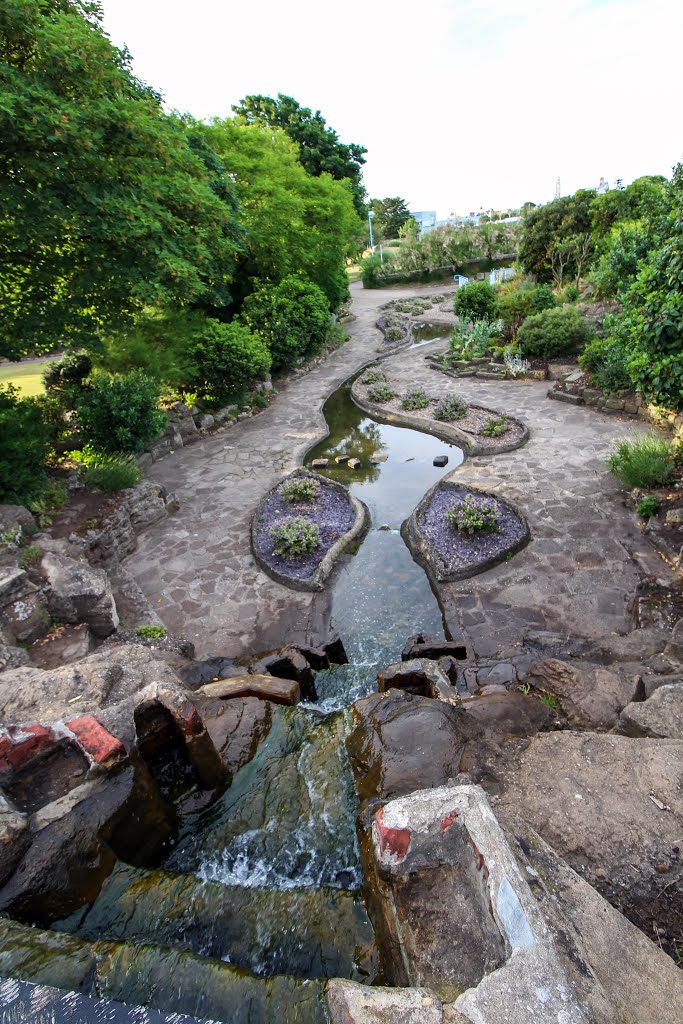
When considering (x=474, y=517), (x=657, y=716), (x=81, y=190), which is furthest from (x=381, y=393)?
(x=657, y=716)

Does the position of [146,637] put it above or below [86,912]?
below

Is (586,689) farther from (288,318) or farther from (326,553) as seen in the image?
(288,318)

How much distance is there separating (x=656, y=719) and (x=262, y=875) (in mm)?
3254

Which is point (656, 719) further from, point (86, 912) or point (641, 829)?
point (86, 912)

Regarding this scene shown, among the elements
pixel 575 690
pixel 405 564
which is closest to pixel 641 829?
pixel 575 690

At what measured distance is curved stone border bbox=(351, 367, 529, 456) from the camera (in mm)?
10719

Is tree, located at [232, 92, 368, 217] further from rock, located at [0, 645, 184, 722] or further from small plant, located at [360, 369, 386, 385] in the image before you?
rock, located at [0, 645, 184, 722]

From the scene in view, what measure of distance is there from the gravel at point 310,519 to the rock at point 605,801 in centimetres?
449

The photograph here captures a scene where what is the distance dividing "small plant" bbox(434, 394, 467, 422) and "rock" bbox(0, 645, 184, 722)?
9.51m

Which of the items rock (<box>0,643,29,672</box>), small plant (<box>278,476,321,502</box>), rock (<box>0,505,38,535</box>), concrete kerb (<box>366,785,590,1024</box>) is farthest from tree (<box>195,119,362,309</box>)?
concrete kerb (<box>366,785,590,1024</box>)

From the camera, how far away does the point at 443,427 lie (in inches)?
485

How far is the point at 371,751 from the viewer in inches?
164

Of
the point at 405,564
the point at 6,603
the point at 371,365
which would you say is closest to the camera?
the point at 6,603

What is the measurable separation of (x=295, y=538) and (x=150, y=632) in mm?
2583
